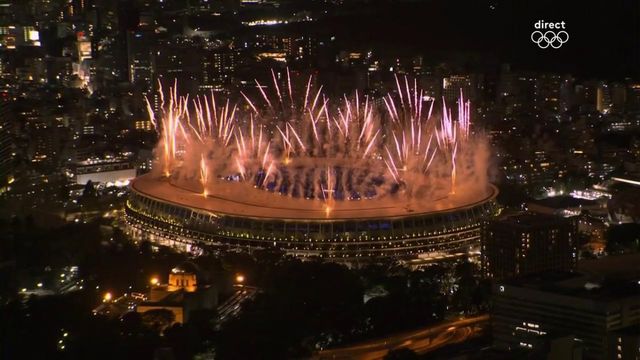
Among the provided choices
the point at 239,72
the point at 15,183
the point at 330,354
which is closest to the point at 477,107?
the point at 239,72

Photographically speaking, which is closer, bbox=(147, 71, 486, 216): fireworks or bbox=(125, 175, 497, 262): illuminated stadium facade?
bbox=(125, 175, 497, 262): illuminated stadium facade

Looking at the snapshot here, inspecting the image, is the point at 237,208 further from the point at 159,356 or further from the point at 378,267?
the point at 159,356

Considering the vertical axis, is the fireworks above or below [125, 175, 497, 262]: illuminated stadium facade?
above

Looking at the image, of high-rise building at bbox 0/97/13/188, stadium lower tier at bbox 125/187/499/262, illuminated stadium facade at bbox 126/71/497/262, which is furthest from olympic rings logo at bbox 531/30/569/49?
high-rise building at bbox 0/97/13/188

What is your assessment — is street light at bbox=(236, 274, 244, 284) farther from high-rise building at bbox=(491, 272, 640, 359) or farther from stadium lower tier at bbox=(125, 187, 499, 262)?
high-rise building at bbox=(491, 272, 640, 359)

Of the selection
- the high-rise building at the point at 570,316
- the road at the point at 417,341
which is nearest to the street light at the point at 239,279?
the road at the point at 417,341

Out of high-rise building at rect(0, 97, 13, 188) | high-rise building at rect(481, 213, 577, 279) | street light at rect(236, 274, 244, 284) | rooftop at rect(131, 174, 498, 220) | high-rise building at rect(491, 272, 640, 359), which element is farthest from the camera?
high-rise building at rect(0, 97, 13, 188)

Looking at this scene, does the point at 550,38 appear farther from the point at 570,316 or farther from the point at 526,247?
the point at 570,316
